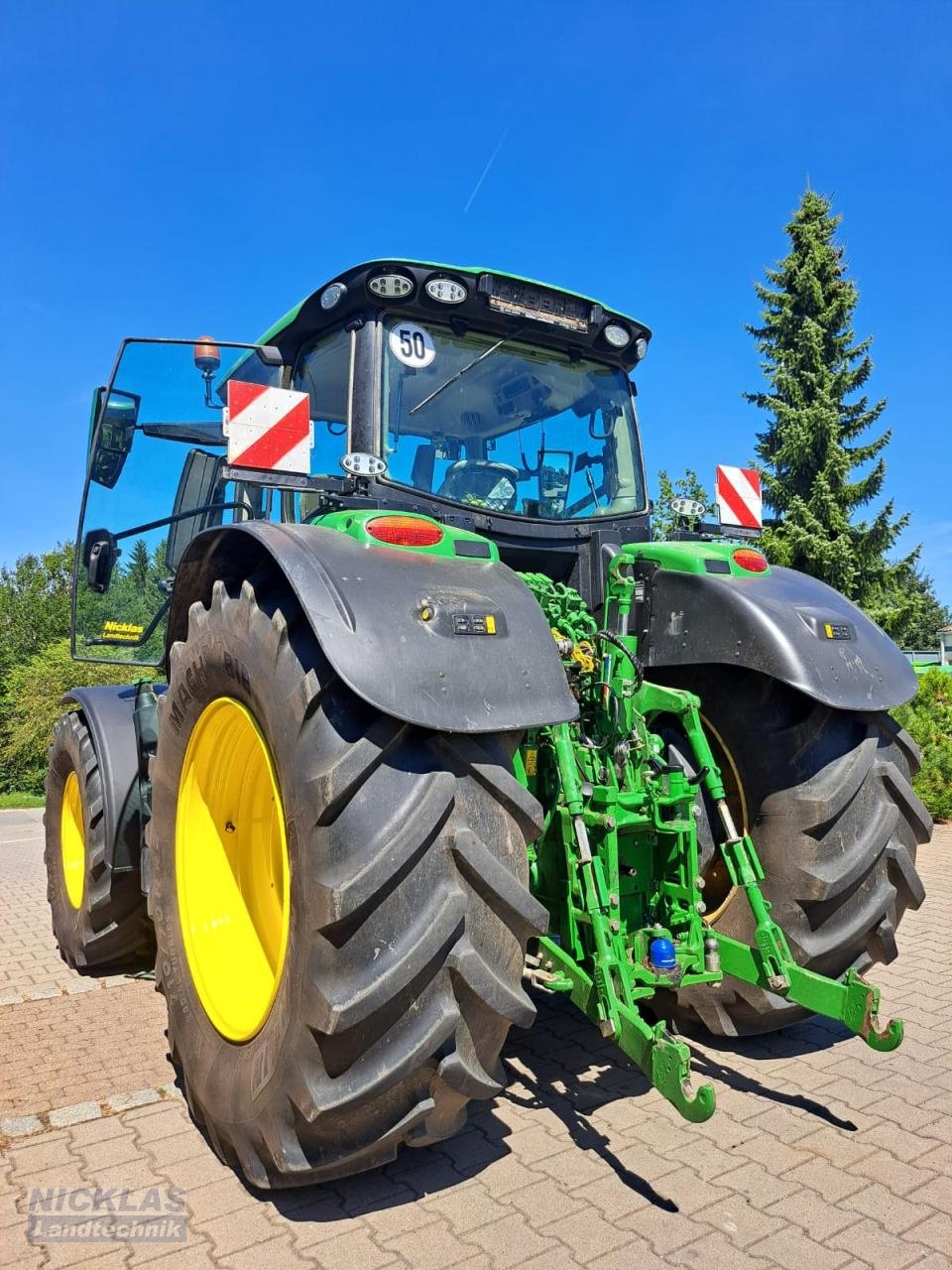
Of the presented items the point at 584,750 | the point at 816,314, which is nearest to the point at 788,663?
the point at 584,750

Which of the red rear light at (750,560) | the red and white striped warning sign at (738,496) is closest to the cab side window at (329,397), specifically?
the red rear light at (750,560)

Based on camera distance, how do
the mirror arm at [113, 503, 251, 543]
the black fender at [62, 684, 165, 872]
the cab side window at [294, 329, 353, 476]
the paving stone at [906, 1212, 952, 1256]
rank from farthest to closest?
the black fender at [62, 684, 165, 872] < the mirror arm at [113, 503, 251, 543] < the cab side window at [294, 329, 353, 476] < the paving stone at [906, 1212, 952, 1256]

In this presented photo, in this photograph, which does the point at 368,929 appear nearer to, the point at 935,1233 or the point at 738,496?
the point at 935,1233

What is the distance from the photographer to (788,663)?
9.74 feet

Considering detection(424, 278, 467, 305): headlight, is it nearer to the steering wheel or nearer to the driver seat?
the driver seat

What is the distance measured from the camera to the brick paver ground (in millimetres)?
2188

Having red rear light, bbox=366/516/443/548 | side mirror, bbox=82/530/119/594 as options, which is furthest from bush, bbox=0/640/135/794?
red rear light, bbox=366/516/443/548

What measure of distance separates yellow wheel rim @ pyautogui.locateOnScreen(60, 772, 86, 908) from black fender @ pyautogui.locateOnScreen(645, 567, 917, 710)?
319 cm

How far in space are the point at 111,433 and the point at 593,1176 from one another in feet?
11.4

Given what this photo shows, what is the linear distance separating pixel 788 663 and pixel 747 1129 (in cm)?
142

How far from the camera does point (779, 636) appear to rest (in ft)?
9.92

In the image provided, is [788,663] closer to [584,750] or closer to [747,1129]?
[584,750]

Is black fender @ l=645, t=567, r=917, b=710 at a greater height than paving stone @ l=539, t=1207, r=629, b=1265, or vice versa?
black fender @ l=645, t=567, r=917, b=710

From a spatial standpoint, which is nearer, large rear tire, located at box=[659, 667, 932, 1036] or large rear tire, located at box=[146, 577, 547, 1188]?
large rear tire, located at box=[146, 577, 547, 1188]
